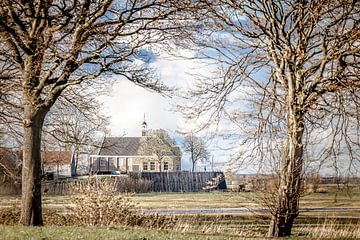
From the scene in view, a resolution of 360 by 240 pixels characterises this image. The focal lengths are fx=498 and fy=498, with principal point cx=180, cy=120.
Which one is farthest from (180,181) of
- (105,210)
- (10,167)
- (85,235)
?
(85,235)

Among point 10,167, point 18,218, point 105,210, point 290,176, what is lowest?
point 18,218

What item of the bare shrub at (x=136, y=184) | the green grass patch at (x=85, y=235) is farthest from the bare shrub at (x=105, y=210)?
the bare shrub at (x=136, y=184)

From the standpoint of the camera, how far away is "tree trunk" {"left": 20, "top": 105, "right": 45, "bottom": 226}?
14109 millimetres

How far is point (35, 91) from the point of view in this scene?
571 inches

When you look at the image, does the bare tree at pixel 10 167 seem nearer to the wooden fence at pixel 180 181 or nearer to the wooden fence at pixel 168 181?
the wooden fence at pixel 168 181

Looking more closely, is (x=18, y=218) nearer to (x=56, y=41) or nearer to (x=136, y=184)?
(x=56, y=41)

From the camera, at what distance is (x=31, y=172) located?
1427cm

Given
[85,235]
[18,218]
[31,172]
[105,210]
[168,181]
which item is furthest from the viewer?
[168,181]

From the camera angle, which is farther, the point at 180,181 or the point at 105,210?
the point at 180,181

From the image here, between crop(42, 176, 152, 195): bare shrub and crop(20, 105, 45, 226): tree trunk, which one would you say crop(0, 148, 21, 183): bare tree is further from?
crop(42, 176, 152, 195): bare shrub

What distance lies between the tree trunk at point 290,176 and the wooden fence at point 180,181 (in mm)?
41648

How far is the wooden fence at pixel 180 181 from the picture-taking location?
55541 millimetres

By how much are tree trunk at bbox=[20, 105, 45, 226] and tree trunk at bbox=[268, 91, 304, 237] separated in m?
6.68

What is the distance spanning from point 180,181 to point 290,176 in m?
44.5
